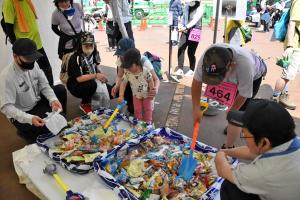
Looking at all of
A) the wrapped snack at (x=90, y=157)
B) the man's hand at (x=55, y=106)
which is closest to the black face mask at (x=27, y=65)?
the man's hand at (x=55, y=106)

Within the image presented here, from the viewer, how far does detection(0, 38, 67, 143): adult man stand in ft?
7.08

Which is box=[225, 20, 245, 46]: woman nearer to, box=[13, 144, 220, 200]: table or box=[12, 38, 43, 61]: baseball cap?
box=[13, 144, 220, 200]: table

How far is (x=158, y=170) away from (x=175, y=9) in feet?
10.1

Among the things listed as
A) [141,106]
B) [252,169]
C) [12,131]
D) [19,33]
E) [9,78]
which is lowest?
[12,131]

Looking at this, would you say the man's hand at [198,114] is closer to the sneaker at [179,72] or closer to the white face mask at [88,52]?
the white face mask at [88,52]

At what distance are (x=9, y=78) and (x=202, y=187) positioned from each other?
1.66 meters

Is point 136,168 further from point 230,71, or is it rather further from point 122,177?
point 230,71

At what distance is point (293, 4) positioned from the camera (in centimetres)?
287

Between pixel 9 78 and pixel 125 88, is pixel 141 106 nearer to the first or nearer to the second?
pixel 125 88

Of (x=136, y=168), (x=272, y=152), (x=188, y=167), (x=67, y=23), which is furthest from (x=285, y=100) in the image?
(x=67, y=23)

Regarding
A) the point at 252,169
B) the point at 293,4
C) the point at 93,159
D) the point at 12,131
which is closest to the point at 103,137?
the point at 93,159

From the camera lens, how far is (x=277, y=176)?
112cm

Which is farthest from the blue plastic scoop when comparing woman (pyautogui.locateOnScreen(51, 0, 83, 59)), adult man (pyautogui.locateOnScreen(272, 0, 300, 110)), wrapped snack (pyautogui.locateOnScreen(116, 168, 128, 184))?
woman (pyautogui.locateOnScreen(51, 0, 83, 59))

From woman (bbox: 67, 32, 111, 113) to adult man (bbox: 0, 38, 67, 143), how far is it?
0.31m
